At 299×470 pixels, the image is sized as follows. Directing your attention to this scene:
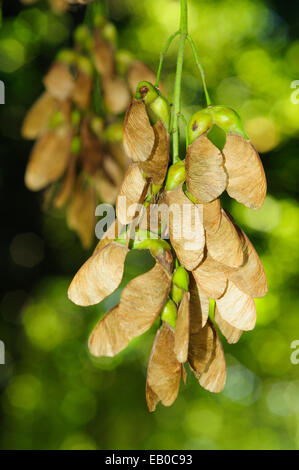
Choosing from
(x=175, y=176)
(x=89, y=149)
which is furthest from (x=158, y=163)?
(x=89, y=149)

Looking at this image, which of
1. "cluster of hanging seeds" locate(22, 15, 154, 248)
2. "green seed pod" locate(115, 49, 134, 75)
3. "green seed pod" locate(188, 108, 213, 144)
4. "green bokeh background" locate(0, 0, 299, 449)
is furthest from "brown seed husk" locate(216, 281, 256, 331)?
"green bokeh background" locate(0, 0, 299, 449)

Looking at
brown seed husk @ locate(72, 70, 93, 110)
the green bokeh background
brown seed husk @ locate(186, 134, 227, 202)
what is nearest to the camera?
brown seed husk @ locate(186, 134, 227, 202)

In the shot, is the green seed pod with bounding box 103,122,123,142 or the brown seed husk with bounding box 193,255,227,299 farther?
the green seed pod with bounding box 103,122,123,142

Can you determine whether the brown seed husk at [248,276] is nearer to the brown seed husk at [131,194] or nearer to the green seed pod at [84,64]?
the brown seed husk at [131,194]

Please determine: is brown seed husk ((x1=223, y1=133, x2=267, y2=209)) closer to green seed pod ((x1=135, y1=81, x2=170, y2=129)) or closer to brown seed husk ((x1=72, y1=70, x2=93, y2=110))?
green seed pod ((x1=135, y1=81, x2=170, y2=129))

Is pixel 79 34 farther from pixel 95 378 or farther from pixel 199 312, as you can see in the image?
pixel 95 378

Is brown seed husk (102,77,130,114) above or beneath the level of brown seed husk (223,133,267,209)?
above

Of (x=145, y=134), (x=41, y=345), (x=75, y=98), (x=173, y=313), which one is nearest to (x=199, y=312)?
(x=173, y=313)
